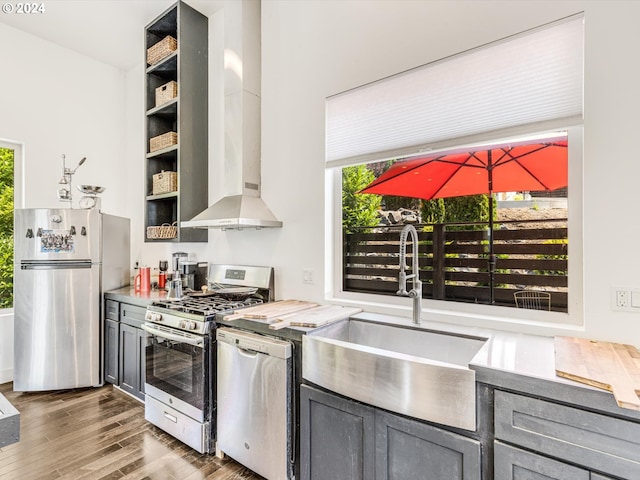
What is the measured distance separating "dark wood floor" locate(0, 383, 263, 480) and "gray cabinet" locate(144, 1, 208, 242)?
5.10 feet

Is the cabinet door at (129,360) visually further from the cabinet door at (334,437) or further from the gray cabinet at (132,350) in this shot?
the cabinet door at (334,437)

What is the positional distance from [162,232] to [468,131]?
2.88 metres

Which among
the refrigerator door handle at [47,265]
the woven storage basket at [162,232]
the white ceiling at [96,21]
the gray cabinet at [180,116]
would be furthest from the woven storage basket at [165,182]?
the white ceiling at [96,21]

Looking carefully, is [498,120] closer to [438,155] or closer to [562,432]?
[438,155]

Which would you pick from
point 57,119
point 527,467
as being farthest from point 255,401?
point 57,119

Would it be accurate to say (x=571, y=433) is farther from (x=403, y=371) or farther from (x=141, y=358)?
(x=141, y=358)

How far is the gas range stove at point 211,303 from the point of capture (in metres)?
2.20

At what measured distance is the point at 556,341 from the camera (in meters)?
1.56

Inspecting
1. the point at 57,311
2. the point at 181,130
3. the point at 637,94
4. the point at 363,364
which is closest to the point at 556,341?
the point at 363,364

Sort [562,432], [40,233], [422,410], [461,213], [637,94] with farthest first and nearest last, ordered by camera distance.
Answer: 1. [40,233]
2. [461,213]
3. [637,94]
4. [422,410]
5. [562,432]

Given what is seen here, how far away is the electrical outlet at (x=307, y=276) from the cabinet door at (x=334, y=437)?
898 mm

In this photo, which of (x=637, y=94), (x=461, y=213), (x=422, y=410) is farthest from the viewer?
(x=461, y=213)

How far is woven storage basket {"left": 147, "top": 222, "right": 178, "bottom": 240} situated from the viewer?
130 inches

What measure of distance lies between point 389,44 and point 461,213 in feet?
3.85
